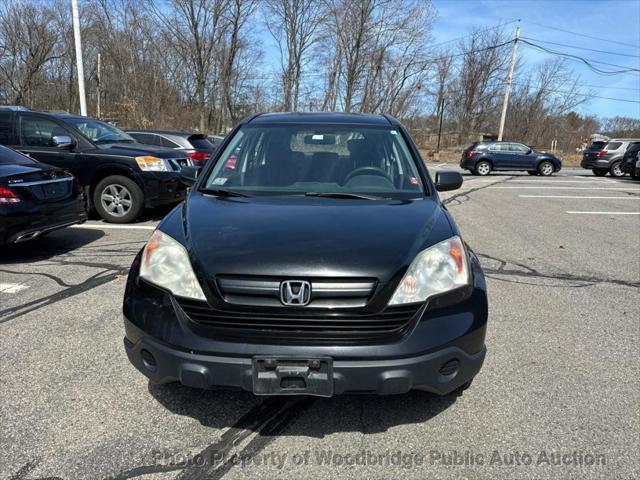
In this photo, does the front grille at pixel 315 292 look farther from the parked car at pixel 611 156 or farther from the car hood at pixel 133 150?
the parked car at pixel 611 156

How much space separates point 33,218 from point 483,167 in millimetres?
19957

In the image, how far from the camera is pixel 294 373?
2.07 metres

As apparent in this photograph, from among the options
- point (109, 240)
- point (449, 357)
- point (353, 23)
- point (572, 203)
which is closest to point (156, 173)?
point (109, 240)

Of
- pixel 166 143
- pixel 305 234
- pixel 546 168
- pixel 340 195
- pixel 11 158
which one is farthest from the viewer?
pixel 546 168

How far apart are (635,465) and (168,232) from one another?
2.59 metres

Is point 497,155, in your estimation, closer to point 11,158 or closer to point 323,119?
point 323,119

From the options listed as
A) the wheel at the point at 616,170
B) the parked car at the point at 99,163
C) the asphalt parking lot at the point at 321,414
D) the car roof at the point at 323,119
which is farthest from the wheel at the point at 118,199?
the wheel at the point at 616,170

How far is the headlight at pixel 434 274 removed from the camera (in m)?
2.21

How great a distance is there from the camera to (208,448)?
2.32 metres

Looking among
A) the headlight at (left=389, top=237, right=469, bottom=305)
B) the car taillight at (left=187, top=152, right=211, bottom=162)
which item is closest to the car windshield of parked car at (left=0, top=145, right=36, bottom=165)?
the car taillight at (left=187, top=152, right=211, bottom=162)

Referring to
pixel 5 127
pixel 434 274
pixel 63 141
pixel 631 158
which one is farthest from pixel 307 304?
pixel 631 158

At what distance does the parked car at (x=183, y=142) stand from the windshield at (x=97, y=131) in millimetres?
1841

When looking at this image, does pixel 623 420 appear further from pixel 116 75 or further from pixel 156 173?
pixel 116 75

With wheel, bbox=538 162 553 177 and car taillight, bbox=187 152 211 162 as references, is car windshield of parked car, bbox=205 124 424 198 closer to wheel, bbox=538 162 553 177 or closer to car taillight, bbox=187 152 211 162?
car taillight, bbox=187 152 211 162
